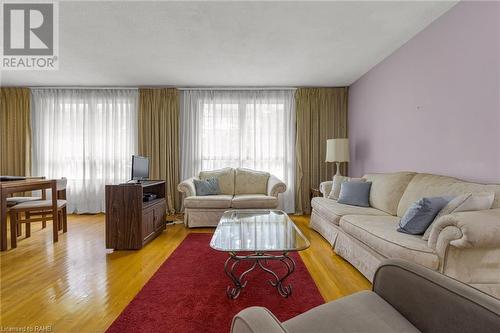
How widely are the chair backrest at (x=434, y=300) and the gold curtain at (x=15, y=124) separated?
628 cm

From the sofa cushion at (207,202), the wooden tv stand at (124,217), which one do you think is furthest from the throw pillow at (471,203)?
the wooden tv stand at (124,217)

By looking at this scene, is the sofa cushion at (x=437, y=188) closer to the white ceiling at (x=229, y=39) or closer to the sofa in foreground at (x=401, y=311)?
the sofa in foreground at (x=401, y=311)

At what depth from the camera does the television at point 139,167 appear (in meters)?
3.54

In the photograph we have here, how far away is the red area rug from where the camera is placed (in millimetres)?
1702

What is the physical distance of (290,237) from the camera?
7.32 feet

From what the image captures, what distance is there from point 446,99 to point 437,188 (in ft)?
3.06

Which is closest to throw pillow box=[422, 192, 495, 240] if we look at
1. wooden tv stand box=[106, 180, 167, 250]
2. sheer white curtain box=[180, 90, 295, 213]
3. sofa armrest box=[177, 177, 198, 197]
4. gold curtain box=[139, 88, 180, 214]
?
wooden tv stand box=[106, 180, 167, 250]

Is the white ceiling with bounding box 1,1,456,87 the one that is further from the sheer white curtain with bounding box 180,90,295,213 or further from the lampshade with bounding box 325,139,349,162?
the lampshade with bounding box 325,139,349,162

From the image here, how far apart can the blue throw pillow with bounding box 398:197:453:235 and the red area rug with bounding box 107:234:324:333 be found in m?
0.90

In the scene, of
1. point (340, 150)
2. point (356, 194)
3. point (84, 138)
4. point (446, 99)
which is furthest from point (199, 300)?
point (84, 138)

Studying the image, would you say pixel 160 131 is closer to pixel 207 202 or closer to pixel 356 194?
pixel 207 202

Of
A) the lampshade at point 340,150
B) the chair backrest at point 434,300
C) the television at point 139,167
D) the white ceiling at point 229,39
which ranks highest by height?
the white ceiling at point 229,39

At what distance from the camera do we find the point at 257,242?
2.10 m

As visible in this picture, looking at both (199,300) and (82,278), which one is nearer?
(199,300)
